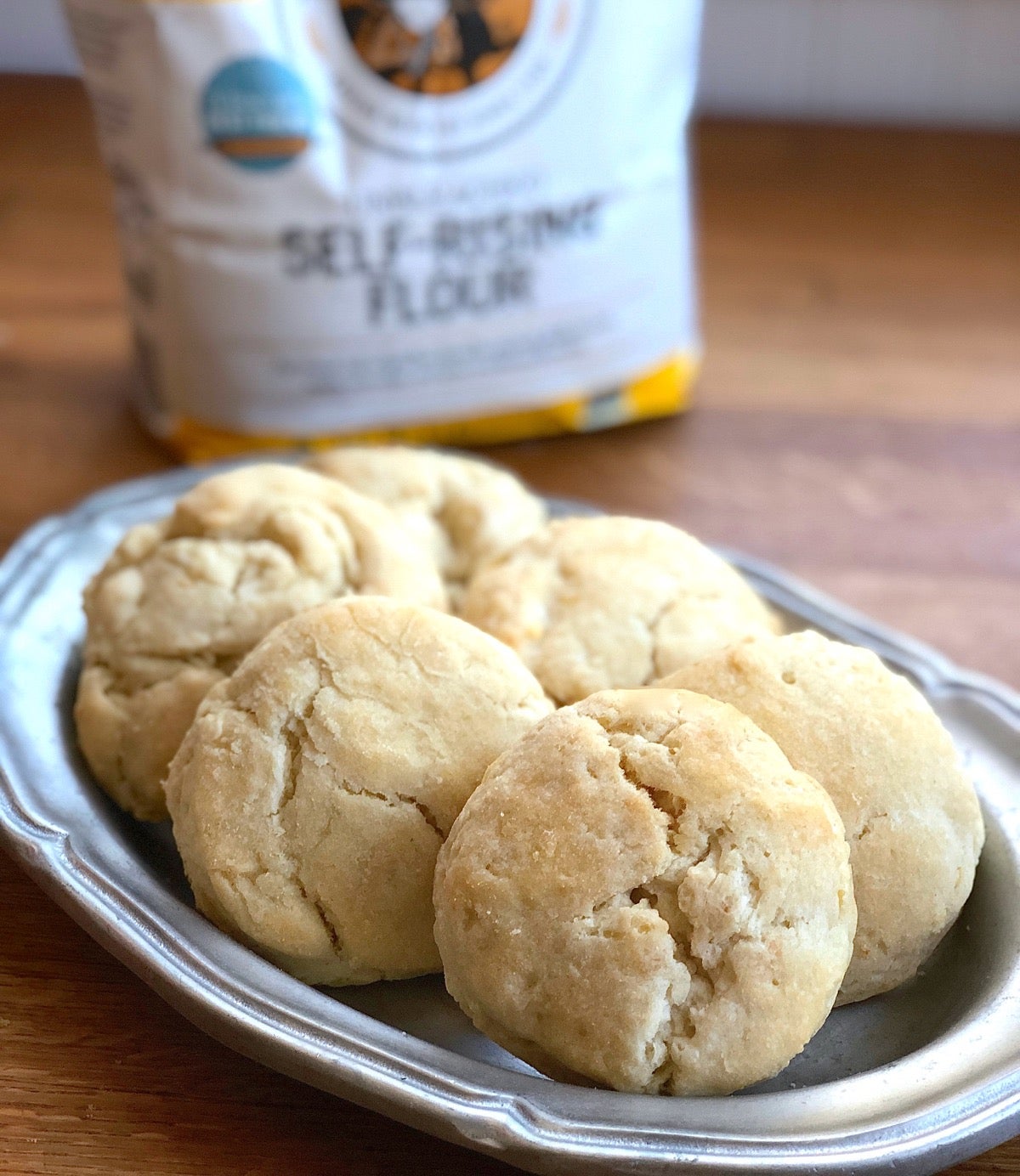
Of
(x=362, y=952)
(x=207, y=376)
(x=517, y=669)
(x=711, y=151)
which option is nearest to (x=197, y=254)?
(x=207, y=376)

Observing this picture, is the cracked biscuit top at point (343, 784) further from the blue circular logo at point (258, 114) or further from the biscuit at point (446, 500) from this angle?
the blue circular logo at point (258, 114)

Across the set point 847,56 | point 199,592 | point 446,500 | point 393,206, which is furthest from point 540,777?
point 847,56

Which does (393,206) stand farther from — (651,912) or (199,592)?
(651,912)

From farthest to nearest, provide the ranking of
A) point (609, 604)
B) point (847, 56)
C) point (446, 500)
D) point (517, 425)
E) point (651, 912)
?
point (847, 56)
point (517, 425)
point (446, 500)
point (609, 604)
point (651, 912)

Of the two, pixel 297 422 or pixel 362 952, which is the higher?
pixel 362 952

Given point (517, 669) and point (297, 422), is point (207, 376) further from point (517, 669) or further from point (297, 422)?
point (517, 669)

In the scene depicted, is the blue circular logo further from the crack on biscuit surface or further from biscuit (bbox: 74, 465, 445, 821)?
the crack on biscuit surface
